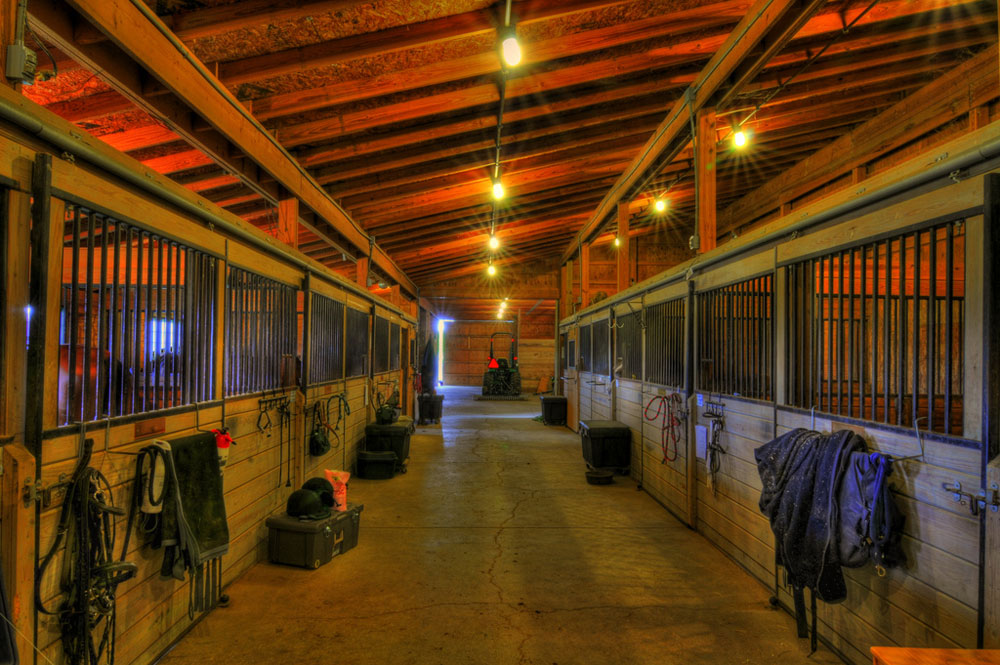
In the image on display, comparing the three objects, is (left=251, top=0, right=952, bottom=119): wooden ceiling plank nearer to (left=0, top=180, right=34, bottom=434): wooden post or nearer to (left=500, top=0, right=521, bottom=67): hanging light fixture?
(left=500, top=0, right=521, bottom=67): hanging light fixture

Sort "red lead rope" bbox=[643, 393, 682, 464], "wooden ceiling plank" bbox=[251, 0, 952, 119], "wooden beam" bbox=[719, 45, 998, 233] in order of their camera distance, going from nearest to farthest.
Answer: "wooden ceiling plank" bbox=[251, 0, 952, 119], "red lead rope" bbox=[643, 393, 682, 464], "wooden beam" bbox=[719, 45, 998, 233]

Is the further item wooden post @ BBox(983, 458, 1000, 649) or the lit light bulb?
the lit light bulb

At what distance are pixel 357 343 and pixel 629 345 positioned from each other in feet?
10.6

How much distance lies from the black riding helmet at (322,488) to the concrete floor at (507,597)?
16.0 inches

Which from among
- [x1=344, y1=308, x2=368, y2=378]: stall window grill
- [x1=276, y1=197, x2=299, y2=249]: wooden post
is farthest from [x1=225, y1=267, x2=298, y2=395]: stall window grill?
[x1=344, y1=308, x2=368, y2=378]: stall window grill

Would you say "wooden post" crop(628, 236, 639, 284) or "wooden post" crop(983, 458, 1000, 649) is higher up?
"wooden post" crop(628, 236, 639, 284)

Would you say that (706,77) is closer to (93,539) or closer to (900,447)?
(900,447)

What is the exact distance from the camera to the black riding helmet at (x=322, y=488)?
3676 millimetres

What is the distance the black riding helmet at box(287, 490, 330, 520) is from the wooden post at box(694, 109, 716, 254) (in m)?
3.57

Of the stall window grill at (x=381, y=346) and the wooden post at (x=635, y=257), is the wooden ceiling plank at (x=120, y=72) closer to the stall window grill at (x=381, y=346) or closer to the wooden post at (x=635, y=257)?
the stall window grill at (x=381, y=346)

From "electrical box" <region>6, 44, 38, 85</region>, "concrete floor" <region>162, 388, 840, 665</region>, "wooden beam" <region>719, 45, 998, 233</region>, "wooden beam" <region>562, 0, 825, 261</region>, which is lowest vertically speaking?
"concrete floor" <region>162, 388, 840, 665</region>

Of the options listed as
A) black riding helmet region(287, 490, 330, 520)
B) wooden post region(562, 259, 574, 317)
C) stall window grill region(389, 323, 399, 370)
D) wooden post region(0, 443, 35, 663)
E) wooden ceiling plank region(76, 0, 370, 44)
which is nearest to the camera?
wooden post region(0, 443, 35, 663)

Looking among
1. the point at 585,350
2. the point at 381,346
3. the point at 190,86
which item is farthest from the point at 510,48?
the point at 585,350

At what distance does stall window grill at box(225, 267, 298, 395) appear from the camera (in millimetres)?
3176
